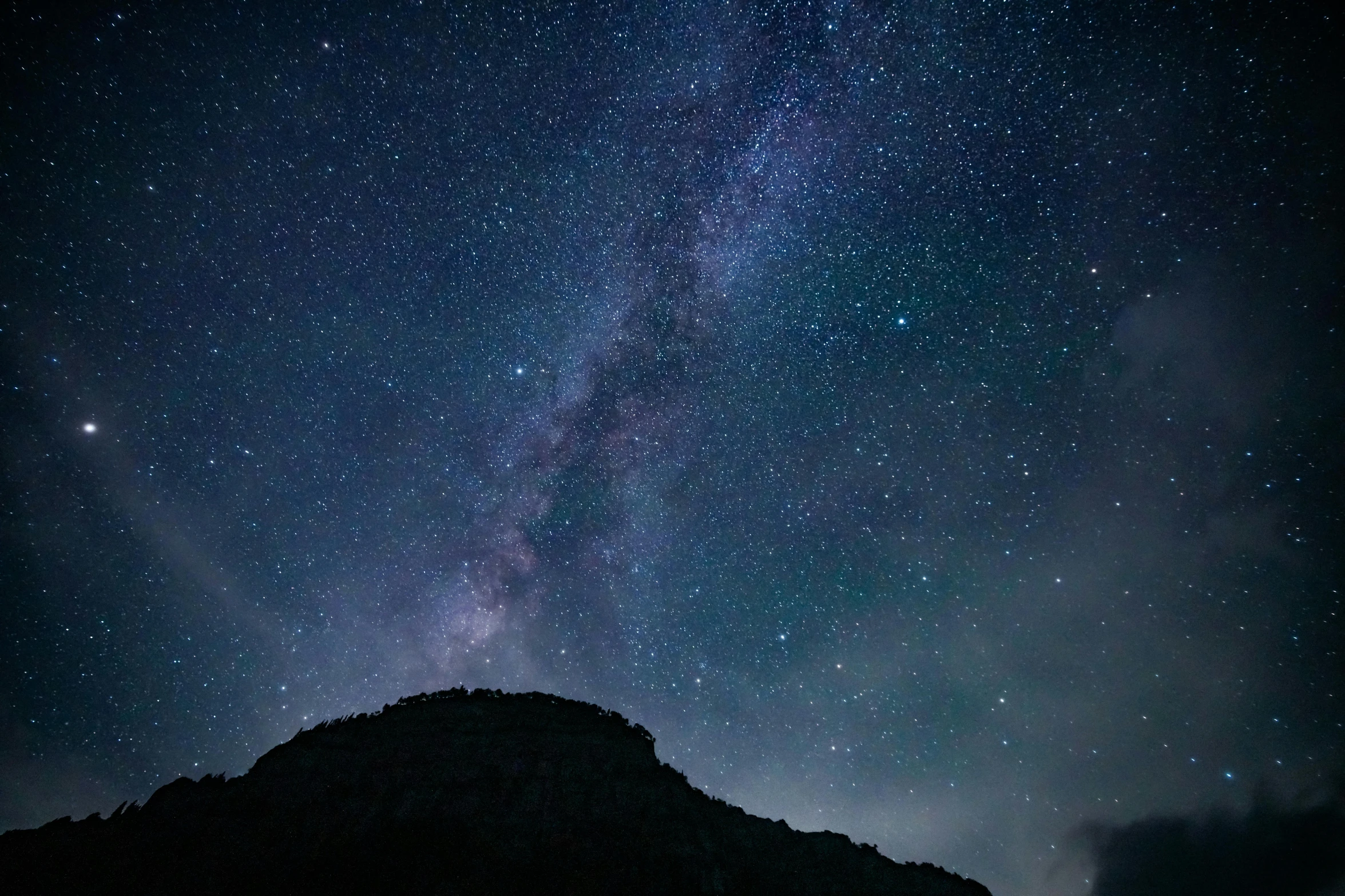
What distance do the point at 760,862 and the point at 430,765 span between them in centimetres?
1275

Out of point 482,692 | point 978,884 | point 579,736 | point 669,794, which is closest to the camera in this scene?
point 978,884

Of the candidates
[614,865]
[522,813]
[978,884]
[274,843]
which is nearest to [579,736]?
[522,813]

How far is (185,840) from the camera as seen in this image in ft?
62.7

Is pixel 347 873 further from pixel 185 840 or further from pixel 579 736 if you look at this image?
pixel 579 736

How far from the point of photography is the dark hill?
18.4 m

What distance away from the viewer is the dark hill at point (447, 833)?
18.4m

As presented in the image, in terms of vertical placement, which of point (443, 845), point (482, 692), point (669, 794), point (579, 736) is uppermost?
point (482, 692)

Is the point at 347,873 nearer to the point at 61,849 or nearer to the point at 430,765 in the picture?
the point at 430,765

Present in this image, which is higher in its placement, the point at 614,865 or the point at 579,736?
the point at 579,736

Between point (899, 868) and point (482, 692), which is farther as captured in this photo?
point (482, 692)

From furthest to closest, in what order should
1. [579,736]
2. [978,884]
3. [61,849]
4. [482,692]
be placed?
[482,692] → [579,736] → [978,884] → [61,849]

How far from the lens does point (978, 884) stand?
2009cm

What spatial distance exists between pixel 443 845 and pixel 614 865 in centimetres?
584

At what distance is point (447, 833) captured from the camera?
19609 mm
